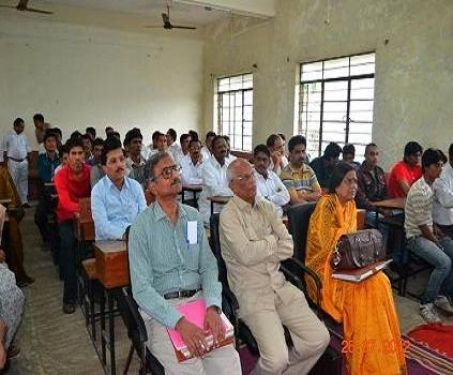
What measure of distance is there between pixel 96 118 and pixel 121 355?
7.25 metres

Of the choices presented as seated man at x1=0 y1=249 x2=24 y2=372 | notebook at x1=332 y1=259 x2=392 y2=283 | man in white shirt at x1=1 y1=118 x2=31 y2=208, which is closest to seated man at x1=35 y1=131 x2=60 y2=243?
man in white shirt at x1=1 y1=118 x2=31 y2=208

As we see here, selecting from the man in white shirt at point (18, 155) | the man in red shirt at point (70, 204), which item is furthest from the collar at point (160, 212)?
the man in white shirt at point (18, 155)

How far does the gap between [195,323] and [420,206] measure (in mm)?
2229

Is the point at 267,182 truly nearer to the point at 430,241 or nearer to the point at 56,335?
the point at 430,241

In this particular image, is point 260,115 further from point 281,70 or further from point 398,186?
point 398,186

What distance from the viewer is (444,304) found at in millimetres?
3215

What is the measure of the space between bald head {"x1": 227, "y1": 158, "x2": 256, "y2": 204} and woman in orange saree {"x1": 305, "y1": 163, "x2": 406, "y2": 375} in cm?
48

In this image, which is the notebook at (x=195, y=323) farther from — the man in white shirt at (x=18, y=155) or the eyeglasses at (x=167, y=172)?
the man in white shirt at (x=18, y=155)

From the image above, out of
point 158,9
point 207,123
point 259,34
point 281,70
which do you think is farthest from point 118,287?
point 207,123

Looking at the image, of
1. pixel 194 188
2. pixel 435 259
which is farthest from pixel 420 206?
pixel 194 188

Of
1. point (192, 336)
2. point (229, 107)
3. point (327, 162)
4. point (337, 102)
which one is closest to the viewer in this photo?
point (192, 336)

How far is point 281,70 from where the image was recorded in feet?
25.4

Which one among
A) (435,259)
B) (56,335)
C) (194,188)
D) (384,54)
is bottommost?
(56,335)

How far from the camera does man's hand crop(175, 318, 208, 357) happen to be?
1.65 m
